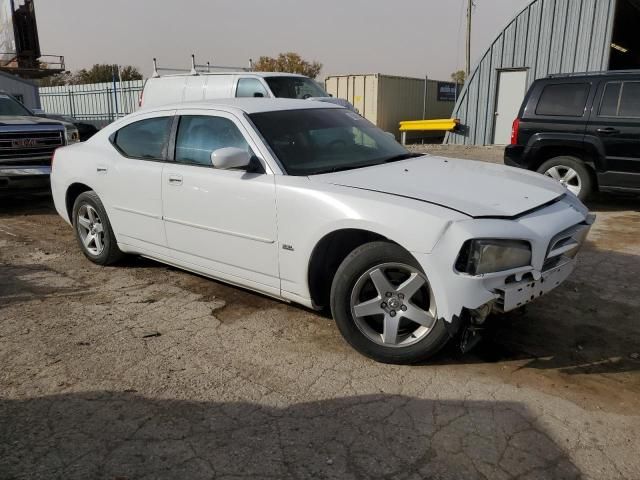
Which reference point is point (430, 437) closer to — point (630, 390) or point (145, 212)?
point (630, 390)

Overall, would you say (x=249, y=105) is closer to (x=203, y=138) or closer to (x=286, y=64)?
(x=203, y=138)

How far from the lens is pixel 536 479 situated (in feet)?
7.97

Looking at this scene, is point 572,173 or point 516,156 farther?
point 516,156

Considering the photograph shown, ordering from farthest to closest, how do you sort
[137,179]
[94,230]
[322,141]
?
[94,230] → [137,179] → [322,141]

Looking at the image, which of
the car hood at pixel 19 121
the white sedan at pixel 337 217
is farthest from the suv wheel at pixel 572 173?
the car hood at pixel 19 121

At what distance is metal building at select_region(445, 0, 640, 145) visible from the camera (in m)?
15.0

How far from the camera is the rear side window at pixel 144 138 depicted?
4770 mm

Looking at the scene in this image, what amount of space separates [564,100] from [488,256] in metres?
6.03

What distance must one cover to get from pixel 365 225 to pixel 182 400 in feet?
4.81

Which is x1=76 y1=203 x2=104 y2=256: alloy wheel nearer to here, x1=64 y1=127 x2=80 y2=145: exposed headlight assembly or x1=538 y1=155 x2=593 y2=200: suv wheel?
x1=64 y1=127 x2=80 y2=145: exposed headlight assembly

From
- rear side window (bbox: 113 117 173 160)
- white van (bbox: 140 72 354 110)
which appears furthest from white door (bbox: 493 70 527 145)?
rear side window (bbox: 113 117 173 160)

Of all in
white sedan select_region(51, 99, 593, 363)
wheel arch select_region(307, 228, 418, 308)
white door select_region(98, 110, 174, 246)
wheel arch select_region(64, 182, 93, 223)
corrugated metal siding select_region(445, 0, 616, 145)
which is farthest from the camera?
corrugated metal siding select_region(445, 0, 616, 145)

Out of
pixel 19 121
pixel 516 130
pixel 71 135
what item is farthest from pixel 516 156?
pixel 19 121

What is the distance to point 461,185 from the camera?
3.63 m
